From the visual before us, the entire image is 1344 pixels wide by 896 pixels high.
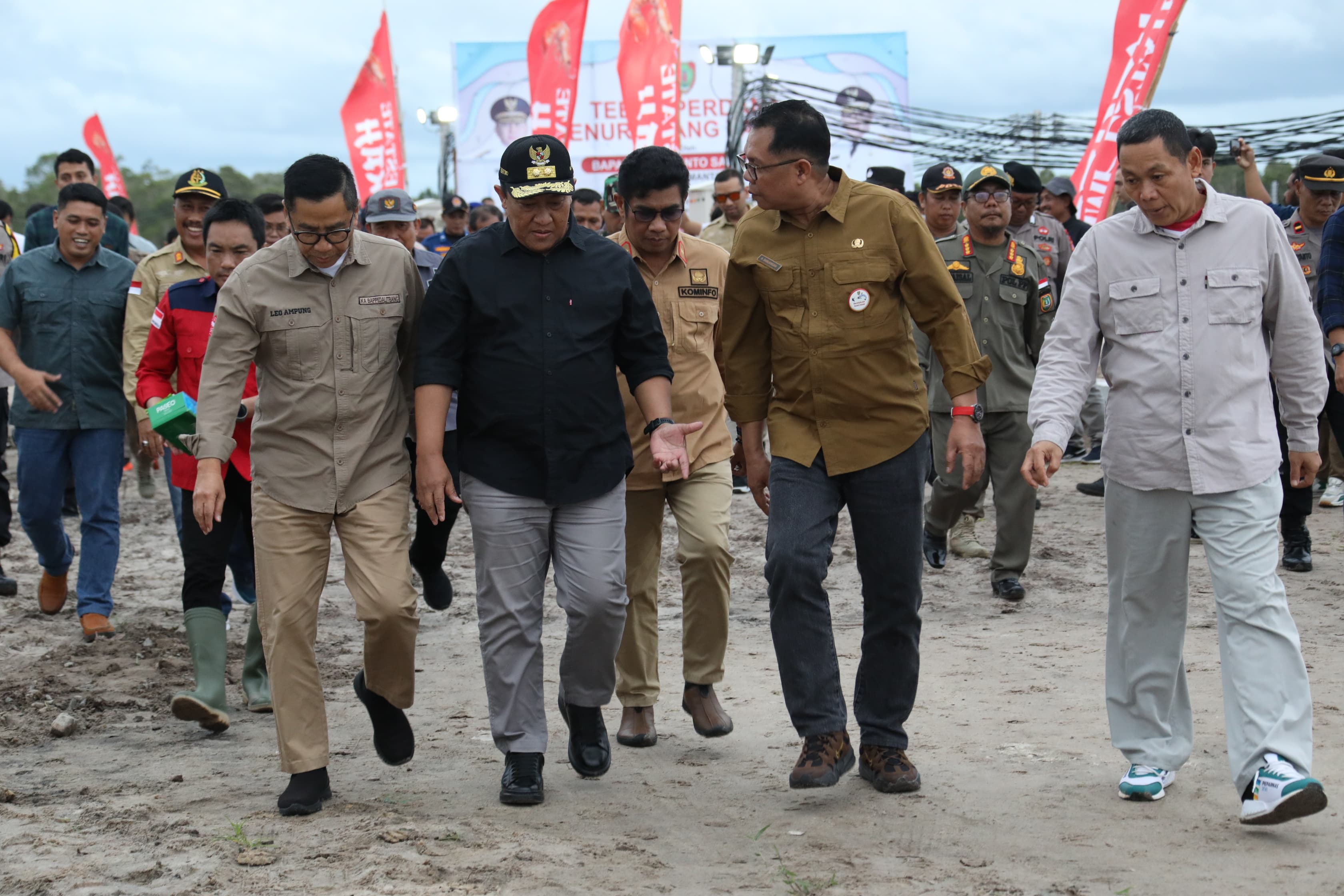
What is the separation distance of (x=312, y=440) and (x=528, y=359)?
2.51 ft

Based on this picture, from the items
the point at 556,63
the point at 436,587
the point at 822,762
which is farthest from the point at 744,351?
the point at 556,63

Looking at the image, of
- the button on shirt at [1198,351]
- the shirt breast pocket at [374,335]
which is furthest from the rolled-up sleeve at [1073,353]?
the shirt breast pocket at [374,335]

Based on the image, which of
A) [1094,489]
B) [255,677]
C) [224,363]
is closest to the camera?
[224,363]

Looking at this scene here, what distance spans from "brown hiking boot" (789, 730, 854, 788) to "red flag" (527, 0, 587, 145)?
13581 millimetres

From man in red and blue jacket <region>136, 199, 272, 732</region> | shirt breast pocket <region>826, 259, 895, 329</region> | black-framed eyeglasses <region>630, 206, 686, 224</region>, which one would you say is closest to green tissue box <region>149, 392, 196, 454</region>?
man in red and blue jacket <region>136, 199, 272, 732</region>

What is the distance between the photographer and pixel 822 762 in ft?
14.8

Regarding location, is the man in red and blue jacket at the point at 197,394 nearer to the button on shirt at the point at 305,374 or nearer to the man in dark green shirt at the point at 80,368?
the button on shirt at the point at 305,374

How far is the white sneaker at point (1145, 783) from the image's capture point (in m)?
4.42

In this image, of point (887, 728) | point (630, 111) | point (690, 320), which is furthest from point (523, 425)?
point (630, 111)

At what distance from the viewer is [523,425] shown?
456 centimetres

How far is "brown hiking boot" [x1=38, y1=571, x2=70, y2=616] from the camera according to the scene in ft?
25.6

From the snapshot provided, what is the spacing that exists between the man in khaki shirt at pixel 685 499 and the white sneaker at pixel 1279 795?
2.00m

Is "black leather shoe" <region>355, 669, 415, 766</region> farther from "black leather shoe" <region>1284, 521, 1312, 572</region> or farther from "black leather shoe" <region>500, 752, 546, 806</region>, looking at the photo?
"black leather shoe" <region>1284, 521, 1312, 572</region>

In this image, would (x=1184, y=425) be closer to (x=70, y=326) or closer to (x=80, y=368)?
(x=80, y=368)
